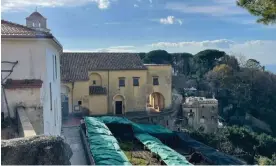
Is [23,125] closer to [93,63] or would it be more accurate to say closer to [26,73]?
[26,73]

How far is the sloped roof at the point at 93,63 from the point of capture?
106 feet

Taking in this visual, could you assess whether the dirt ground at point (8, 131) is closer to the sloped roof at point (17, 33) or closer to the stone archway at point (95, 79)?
the sloped roof at point (17, 33)

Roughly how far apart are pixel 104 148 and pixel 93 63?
20738 millimetres

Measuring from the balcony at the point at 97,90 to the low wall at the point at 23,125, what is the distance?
2100 cm

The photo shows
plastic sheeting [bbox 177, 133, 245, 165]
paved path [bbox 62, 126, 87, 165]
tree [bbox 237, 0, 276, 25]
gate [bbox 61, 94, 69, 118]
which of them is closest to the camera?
tree [bbox 237, 0, 276, 25]

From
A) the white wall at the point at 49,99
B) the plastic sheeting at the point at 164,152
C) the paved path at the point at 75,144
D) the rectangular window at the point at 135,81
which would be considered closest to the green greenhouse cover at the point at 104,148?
the paved path at the point at 75,144

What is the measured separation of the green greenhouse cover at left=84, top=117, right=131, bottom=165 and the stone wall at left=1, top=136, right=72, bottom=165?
213 inches

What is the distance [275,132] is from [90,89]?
28.4 metres

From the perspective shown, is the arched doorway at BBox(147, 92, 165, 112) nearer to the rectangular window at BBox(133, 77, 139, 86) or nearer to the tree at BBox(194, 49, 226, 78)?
the rectangular window at BBox(133, 77, 139, 86)

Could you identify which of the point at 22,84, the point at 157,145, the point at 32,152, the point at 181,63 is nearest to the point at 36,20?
the point at 157,145

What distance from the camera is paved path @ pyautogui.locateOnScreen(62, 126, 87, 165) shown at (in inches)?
570

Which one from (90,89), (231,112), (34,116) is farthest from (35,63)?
(231,112)

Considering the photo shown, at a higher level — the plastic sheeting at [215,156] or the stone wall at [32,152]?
the stone wall at [32,152]

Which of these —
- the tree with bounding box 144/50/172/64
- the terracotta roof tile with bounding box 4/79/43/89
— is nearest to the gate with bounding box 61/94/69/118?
the terracotta roof tile with bounding box 4/79/43/89
